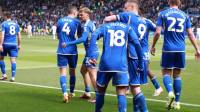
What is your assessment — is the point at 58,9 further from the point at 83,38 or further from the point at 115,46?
the point at 115,46

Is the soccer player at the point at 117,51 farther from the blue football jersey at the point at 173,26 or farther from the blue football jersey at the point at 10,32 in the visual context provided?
the blue football jersey at the point at 10,32

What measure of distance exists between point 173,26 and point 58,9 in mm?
59186

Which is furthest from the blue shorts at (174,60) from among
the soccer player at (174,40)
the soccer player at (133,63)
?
the soccer player at (133,63)

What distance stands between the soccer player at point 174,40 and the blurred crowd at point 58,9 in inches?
1618

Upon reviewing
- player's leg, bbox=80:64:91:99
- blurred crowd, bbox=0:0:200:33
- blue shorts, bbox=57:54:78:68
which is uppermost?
blue shorts, bbox=57:54:78:68

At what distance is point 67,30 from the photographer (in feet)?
38.0

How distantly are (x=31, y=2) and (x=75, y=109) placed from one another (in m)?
65.7

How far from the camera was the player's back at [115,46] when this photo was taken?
28.0 feet

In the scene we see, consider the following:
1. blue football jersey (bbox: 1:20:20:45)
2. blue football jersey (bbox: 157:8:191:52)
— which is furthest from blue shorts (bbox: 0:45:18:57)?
blue football jersey (bbox: 157:8:191:52)

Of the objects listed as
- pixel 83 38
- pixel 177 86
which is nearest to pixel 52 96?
pixel 83 38

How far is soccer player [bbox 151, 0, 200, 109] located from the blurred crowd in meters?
41.1

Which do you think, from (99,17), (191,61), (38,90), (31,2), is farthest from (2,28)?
(31,2)

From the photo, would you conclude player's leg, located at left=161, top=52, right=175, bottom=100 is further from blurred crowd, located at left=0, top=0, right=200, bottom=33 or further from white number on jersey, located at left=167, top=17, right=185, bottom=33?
blurred crowd, located at left=0, top=0, right=200, bottom=33

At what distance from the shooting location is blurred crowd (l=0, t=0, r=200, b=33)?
59131 millimetres
